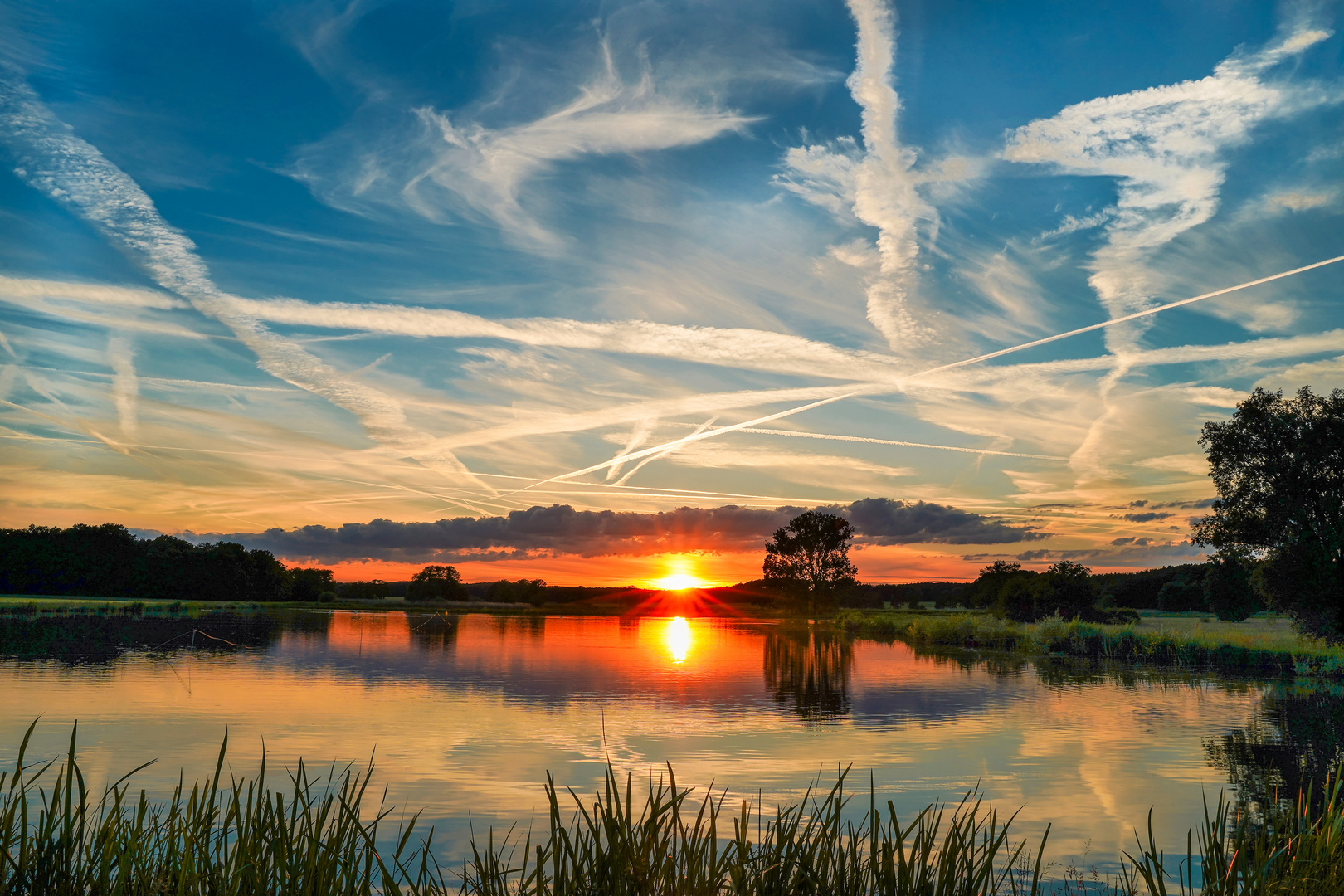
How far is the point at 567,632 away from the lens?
81.6 metres

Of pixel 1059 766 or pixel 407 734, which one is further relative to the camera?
pixel 407 734

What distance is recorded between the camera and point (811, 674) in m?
39.8

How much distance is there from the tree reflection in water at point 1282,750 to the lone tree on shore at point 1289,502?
11459mm

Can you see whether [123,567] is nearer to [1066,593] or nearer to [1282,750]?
[1066,593]

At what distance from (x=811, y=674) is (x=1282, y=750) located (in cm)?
2152

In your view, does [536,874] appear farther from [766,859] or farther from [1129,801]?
[1129,801]

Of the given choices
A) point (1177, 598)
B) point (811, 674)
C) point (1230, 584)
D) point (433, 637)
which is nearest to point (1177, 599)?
point (1177, 598)

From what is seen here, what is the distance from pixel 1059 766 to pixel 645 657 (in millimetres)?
33173

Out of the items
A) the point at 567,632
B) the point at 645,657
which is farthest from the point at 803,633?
the point at 645,657

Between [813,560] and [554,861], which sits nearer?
[554,861]

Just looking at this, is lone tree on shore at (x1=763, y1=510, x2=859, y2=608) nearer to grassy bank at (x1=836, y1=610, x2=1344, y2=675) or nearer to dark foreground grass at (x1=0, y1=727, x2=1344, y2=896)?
grassy bank at (x1=836, y1=610, x2=1344, y2=675)

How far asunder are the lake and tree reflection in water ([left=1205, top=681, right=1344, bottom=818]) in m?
0.12

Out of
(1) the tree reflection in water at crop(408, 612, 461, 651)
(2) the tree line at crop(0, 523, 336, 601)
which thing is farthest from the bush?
(2) the tree line at crop(0, 523, 336, 601)

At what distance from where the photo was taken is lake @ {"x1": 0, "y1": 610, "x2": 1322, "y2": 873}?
15.9 metres
